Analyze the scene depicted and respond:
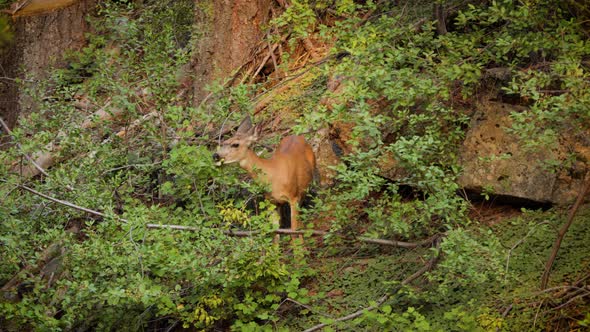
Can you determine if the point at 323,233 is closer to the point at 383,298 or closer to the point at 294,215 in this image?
the point at 294,215

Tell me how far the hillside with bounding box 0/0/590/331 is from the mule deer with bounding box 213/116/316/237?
0.14ft

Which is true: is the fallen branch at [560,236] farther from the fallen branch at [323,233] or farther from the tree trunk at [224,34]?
the tree trunk at [224,34]

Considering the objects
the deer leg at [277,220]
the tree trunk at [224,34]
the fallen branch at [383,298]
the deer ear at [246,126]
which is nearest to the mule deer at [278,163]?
the deer ear at [246,126]

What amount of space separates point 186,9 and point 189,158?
6.21m

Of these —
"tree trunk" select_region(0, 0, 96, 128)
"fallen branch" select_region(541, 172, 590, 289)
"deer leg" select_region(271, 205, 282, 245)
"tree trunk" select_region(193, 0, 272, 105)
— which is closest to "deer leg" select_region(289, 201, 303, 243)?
"deer leg" select_region(271, 205, 282, 245)

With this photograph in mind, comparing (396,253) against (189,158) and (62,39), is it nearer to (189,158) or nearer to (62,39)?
(189,158)

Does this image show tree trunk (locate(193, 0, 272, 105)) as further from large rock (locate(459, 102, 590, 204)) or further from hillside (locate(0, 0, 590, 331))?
large rock (locate(459, 102, 590, 204))

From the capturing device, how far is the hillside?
7.65 metres

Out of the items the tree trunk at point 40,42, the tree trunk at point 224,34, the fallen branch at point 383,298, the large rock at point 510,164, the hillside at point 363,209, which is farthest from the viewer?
the tree trunk at point 40,42

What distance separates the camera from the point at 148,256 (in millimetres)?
8281

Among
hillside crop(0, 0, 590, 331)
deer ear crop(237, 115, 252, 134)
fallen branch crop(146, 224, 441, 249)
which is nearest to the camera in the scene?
hillside crop(0, 0, 590, 331)

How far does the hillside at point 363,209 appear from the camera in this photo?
7.65 meters

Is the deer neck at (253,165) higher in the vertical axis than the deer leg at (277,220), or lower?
higher

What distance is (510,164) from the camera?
29.2 feet
